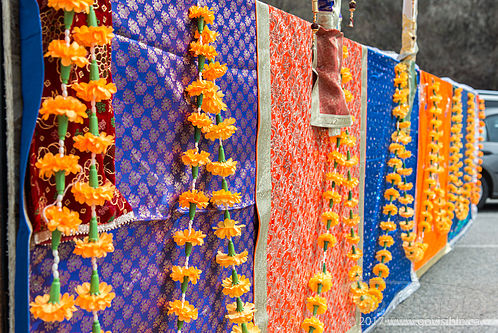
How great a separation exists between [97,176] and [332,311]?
1881 millimetres

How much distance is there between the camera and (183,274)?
155 centimetres

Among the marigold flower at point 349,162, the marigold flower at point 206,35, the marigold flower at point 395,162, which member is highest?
the marigold flower at point 206,35

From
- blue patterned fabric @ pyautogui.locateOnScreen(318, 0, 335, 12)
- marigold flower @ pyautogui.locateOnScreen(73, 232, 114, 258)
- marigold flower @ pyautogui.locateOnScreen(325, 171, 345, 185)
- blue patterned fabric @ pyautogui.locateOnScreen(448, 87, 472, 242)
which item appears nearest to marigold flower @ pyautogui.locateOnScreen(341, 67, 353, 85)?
blue patterned fabric @ pyautogui.locateOnScreen(318, 0, 335, 12)

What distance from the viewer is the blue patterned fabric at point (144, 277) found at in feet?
4.02

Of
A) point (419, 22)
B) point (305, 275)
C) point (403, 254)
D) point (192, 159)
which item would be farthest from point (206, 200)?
point (419, 22)

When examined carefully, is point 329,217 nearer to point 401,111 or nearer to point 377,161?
point 377,161

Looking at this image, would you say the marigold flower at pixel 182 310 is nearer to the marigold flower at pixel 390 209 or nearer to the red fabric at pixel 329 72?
the red fabric at pixel 329 72

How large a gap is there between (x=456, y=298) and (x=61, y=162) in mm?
3718

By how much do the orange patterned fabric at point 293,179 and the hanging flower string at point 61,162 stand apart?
1084 millimetres

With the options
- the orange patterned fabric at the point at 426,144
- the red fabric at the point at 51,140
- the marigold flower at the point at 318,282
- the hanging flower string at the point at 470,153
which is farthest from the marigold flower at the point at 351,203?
the hanging flower string at the point at 470,153

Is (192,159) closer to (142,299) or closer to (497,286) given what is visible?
(142,299)

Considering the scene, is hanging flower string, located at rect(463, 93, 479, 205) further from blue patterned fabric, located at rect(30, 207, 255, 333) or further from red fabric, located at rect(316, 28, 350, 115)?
blue patterned fabric, located at rect(30, 207, 255, 333)

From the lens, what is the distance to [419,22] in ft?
50.7

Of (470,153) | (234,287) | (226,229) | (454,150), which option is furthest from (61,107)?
(470,153)
